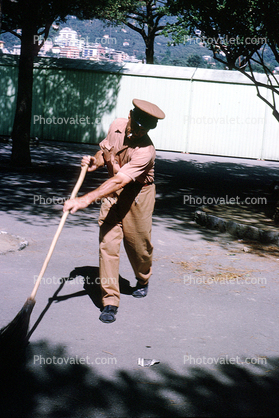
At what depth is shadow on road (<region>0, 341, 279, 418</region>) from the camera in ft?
10.8

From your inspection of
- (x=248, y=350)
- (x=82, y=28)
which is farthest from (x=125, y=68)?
(x=82, y=28)

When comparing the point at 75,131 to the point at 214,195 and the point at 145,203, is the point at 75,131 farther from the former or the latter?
the point at 145,203

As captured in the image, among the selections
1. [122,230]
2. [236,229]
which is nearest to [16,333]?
[122,230]

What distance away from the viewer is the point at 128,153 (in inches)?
187

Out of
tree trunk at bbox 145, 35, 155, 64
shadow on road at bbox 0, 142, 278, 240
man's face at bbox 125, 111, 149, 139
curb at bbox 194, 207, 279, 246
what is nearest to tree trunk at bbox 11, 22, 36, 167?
shadow on road at bbox 0, 142, 278, 240

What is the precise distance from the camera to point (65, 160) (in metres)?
16.6

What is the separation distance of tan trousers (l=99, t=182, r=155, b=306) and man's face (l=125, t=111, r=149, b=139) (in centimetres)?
48

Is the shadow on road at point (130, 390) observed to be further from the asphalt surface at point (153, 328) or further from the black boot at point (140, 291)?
the black boot at point (140, 291)

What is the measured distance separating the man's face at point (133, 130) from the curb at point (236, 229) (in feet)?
12.9

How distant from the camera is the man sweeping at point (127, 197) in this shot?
457 centimetres

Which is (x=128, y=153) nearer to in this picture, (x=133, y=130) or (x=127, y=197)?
(x=133, y=130)

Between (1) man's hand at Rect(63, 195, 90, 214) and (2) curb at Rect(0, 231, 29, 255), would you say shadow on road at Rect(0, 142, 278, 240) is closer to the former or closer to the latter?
(2) curb at Rect(0, 231, 29, 255)

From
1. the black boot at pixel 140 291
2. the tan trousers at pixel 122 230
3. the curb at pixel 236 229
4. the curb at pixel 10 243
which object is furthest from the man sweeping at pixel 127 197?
the curb at pixel 236 229

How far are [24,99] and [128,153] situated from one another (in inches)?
375
